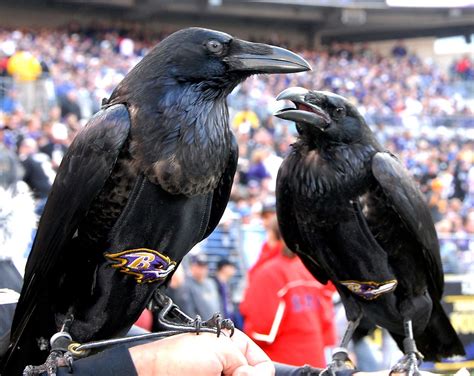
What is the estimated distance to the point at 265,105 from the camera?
17719mm

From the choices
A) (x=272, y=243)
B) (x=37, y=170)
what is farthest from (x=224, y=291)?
(x=37, y=170)

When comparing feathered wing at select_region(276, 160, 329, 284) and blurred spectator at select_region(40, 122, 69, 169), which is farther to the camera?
blurred spectator at select_region(40, 122, 69, 169)

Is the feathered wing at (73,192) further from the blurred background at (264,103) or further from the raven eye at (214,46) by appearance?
the blurred background at (264,103)

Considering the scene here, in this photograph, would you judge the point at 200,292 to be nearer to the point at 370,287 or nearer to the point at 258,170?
the point at 370,287

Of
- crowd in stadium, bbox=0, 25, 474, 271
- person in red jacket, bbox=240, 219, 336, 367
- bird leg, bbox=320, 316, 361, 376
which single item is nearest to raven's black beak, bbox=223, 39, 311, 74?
bird leg, bbox=320, 316, 361, 376

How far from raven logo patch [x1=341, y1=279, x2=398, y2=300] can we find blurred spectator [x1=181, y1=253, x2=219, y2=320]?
8.89ft

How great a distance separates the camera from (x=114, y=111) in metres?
2.31

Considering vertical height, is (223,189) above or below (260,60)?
below

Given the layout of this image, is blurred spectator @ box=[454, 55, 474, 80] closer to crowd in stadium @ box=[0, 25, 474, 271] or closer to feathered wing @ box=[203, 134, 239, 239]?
crowd in stadium @ box=[0, 25, 474, 271]

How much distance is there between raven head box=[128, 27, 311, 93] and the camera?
234cm

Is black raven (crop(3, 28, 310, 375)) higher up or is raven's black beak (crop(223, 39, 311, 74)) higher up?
raven's black beak (crop(223, 39, 311, 74))

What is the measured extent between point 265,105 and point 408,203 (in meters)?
14.9

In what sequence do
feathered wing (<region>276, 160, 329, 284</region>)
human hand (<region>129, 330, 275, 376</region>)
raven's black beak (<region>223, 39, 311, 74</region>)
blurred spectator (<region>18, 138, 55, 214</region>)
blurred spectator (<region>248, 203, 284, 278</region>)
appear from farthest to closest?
blurred spectator (<region>18, 138, 55, 214</region>), blurred spectator (<region>248, 203, 284, 278</region>), feathered wing (<region>276, 160, 329, 284</region>), raven's black beak (<region>223, 39, 311, 74</region>), human hand (<region>129, 330, 275, 376</region>)

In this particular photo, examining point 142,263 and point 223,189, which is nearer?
point 142,263
